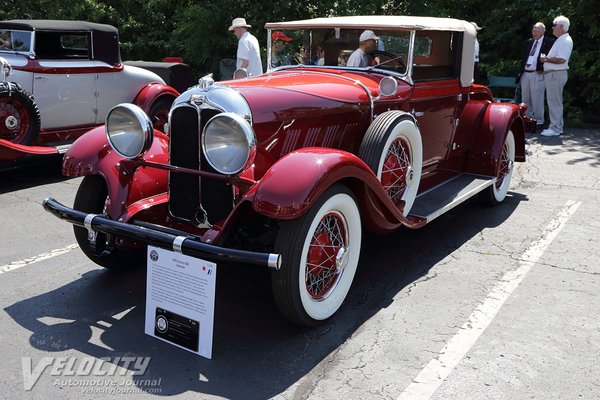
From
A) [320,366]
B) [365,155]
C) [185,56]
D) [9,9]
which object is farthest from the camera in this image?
Result: [9,9]

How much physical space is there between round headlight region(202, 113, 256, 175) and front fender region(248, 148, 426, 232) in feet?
0.54

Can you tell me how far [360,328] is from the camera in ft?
11.2

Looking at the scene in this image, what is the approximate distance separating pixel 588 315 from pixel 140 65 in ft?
23.5

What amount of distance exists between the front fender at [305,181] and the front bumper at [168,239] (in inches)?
9.2

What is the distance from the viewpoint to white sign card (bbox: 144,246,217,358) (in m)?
2.97

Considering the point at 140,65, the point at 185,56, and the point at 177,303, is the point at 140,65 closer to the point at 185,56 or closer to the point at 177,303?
the point at 185,56

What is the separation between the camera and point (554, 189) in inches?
260

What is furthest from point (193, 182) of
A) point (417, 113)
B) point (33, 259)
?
point (417, 113)

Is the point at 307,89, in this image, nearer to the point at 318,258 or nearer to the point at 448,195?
the point at 318,258

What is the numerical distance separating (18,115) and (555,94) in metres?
7.96

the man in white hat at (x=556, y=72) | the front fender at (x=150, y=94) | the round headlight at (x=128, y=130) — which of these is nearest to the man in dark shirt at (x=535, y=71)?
the man in white hat at (x=556, y=72)

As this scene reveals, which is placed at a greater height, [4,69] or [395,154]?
[4,69]

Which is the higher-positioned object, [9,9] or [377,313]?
[9,9]

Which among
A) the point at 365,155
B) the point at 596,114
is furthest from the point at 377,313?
the point at 596,114
